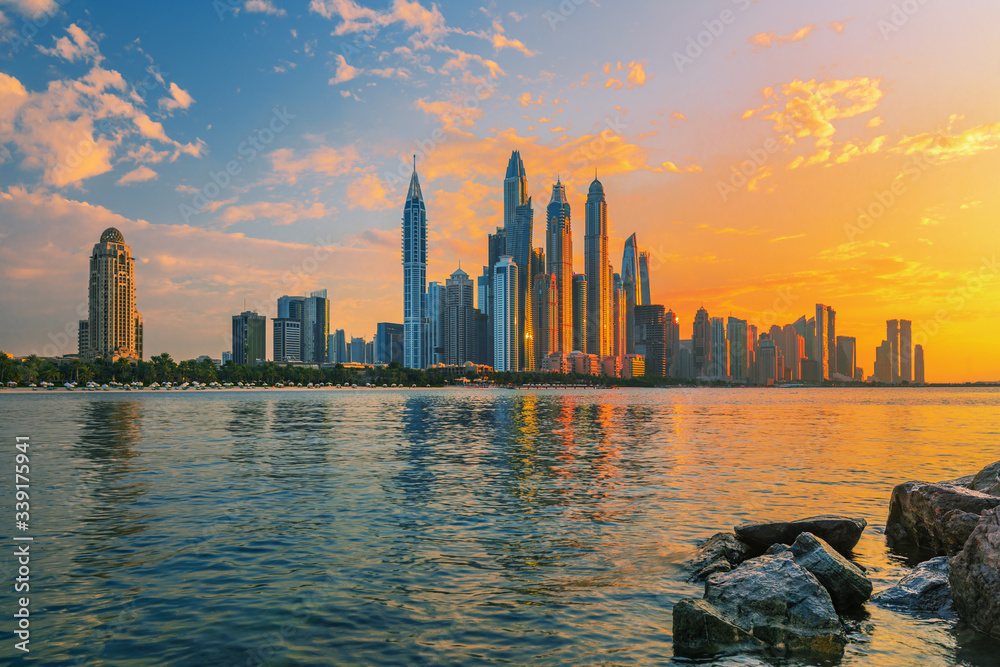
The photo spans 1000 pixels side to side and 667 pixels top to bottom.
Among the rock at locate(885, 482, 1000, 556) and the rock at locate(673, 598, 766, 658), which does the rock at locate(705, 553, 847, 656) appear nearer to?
the rock at locate(673, 598, 766, 658)

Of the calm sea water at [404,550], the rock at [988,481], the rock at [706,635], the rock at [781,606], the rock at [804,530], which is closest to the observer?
the rock at [706,635]

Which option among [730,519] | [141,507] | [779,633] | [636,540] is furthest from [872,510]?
[141,507]

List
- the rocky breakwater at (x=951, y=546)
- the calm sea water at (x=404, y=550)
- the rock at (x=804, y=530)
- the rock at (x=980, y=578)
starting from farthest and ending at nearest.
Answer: the rock at (x=804, y=530) < the rocky breakwater at (x=951, y=546) < the rock at (x=980, y=578) < the calm sea water at (x=404, y=550)

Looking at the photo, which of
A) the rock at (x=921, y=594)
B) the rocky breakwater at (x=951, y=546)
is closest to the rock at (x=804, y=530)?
the rocky breakwater at (x=951, y=546)

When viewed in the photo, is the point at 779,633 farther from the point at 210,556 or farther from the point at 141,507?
the point at 141,507

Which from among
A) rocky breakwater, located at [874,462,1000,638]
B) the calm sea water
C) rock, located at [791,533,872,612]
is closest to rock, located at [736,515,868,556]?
the calm sea water

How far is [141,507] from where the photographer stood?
28438 millimetres

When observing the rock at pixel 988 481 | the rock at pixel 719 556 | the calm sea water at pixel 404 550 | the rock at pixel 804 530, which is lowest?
the calm sea water at pixel 404 550

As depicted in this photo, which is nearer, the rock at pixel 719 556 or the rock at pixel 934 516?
the rock at pixel 719 556

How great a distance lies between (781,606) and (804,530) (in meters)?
6.34

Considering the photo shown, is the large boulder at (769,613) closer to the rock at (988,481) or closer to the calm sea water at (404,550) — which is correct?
the calm sea water at (404,550)

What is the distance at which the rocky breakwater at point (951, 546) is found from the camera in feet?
47.9

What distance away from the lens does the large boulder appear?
44.5 ft

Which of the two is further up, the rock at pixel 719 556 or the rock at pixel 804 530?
the rock at pixel 804 530
